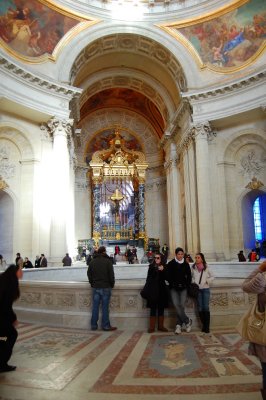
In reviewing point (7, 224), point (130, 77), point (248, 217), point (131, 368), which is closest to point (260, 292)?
point (131, 368)

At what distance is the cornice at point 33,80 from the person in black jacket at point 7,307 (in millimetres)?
13550

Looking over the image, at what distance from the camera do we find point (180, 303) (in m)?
5.99

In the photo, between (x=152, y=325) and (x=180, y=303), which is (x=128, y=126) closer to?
(x=180, y=303)

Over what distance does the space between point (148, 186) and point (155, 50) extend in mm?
10861

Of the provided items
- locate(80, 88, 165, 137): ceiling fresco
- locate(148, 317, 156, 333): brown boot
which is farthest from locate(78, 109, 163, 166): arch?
locate(148, 317, 156, 333): brown boot

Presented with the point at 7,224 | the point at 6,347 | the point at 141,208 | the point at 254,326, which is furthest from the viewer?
the point at 141,208

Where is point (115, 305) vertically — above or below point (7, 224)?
below

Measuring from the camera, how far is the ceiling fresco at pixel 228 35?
1747 cm

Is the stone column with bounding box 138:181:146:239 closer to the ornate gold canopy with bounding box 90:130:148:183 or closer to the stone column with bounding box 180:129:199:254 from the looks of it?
the ornate gold canopy with bounding box 90:130:148:183

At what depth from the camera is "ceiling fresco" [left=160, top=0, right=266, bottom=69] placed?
57.3ft

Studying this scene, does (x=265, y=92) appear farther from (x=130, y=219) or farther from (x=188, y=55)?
(x=130, y=219)

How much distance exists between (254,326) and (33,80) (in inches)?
644

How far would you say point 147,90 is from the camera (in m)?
25.4

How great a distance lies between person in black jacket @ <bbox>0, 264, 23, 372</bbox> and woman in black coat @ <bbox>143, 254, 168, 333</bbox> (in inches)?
100
